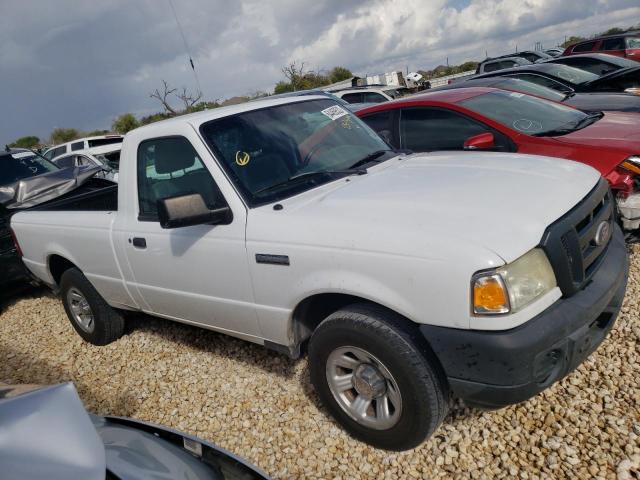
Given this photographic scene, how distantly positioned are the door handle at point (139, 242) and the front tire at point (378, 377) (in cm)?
144

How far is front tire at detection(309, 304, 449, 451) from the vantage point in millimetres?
2309

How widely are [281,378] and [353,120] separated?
1.97 m

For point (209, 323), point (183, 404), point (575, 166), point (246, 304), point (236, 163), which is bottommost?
point (183, 404)

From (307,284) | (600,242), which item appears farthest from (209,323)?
(600,242)

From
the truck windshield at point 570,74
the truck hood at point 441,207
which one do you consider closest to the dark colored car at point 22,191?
the truck hood at point 441,207

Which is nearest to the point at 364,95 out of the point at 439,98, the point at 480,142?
the point at 439,98

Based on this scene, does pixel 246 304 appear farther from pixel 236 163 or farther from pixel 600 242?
pixel 600 242

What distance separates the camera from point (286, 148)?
125 inches

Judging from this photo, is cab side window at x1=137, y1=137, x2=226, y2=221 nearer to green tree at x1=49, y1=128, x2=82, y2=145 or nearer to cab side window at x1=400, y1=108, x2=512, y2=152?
cab side window at x1=400, y1=108, x2=512, y2=152

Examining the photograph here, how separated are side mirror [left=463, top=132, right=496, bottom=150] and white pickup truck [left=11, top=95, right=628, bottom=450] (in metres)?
1.02

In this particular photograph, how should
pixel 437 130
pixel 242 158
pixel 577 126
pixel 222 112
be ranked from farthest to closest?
1. pixel 437 130
2. pixel 577 126
3. pixel 222 112
4. pixel 242 158

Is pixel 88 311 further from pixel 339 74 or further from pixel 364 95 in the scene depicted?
pixel 339 74

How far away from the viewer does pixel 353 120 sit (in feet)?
12.3

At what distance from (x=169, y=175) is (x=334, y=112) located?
128 cm
